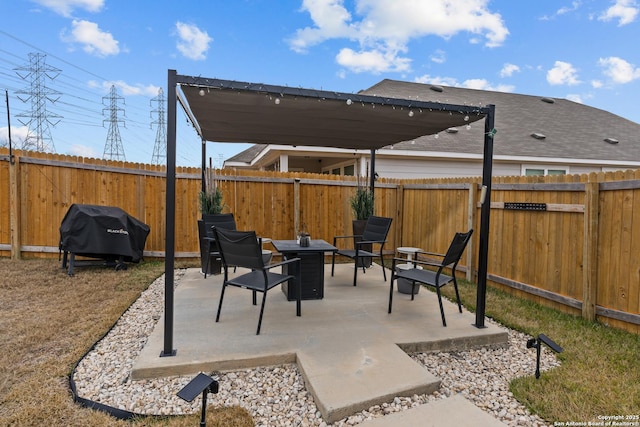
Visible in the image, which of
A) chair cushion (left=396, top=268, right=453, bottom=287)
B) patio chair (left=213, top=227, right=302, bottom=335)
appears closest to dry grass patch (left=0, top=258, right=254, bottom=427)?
patio chair (left=213, top=227, right=302, bottom=335)

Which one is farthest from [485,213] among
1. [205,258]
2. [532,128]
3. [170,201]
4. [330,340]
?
[532,128]

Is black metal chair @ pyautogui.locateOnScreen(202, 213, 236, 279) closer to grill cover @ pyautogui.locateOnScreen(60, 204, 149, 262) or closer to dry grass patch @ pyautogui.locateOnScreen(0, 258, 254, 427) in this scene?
dry grass patch @ pyautogui.locateOnScreen(0, 258, 254, 427)

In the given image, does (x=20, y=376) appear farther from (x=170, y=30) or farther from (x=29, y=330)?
(x=170, y=30)

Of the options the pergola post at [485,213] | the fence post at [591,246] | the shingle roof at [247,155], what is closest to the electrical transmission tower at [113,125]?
the shingle roof at [247,155]

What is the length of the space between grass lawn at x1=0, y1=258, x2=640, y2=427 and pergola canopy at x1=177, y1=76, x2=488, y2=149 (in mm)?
2137

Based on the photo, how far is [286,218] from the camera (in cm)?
662

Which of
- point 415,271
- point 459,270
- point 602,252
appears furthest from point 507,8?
point 415,271

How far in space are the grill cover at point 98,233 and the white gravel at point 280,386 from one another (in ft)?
8.61

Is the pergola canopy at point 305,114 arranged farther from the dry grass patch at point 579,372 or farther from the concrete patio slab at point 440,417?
the concrete patio slab at point 440,417

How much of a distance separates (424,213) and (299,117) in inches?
132

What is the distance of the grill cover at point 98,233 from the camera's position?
5012mm

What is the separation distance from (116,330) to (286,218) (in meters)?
3.81

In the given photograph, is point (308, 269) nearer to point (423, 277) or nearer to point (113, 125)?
point (423, 277)

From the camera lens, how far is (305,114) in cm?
376
